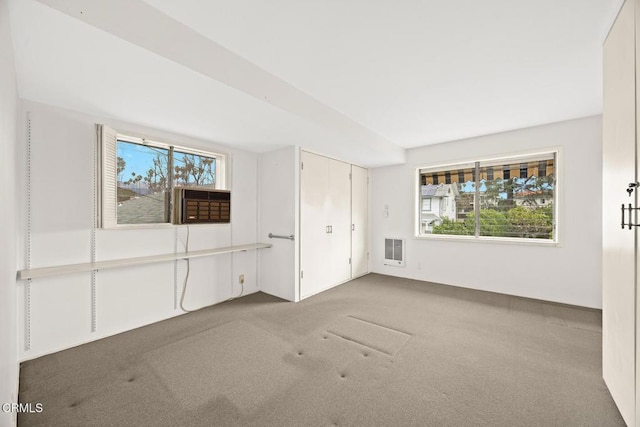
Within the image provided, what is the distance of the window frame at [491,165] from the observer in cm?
365

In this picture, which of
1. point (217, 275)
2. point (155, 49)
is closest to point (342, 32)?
point (155, 49)

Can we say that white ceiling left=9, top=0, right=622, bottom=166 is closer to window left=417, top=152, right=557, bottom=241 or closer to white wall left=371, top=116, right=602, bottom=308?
white wall left=371, top=116, right=602, bottom=308

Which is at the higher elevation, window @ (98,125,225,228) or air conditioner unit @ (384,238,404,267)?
window @ (98,125,225,228)

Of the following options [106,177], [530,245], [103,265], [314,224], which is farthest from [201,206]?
[530,245]

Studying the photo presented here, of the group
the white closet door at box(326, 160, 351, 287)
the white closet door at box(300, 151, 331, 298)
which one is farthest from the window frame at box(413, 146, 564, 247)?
the white closet door at box(300, 151, 331, 298)

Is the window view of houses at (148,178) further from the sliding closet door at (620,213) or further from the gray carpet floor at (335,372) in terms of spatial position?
the sliding closet door at (620,213)

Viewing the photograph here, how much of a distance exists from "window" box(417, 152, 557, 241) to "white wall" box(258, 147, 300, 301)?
2.61 metres

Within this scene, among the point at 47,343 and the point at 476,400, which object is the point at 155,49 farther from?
the point at 476,400

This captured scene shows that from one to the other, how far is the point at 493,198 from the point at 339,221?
2.59 metres

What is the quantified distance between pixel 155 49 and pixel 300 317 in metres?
2.91

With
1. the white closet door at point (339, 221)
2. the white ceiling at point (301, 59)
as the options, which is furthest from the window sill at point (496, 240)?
the white ceiling at point (301, 59)

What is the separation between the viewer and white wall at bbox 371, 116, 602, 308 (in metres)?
3.41

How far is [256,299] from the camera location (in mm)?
3850

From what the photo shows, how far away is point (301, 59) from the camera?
2.12 m
